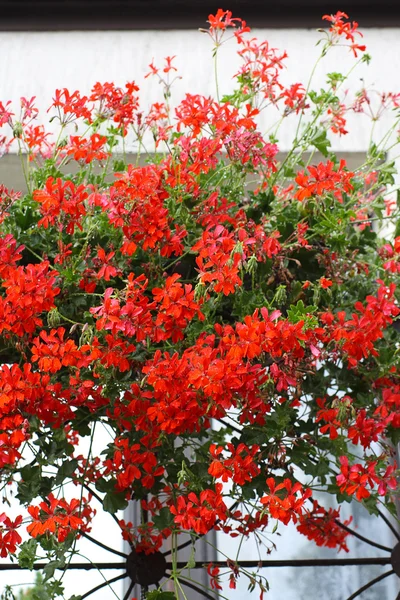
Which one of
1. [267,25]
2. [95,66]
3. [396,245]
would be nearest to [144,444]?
[396,245]

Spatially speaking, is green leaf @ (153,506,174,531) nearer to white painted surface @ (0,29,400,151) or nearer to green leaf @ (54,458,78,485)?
green leaf @ (54,458,78,485)

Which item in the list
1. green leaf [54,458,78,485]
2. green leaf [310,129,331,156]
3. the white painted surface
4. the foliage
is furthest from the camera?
the white painted surface

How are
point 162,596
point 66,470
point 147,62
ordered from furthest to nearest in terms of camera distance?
point 147,62
point 66,470
point 162,596

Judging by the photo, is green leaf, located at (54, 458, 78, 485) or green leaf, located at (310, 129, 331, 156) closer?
green leaf, located at (54, 458, 78, 485)

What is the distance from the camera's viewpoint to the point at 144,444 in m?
1.33

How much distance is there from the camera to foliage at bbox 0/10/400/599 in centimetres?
124

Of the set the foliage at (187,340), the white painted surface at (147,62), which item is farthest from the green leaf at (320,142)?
the white painted surface at (147,62)

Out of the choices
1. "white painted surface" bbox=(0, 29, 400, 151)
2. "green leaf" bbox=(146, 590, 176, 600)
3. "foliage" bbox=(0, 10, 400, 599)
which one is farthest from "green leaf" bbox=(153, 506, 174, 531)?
"white painted surface" bbox=(0, 29, 400, 151)

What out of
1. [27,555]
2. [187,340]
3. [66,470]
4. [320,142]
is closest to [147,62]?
[320,142]

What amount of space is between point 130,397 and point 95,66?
1.50 metres

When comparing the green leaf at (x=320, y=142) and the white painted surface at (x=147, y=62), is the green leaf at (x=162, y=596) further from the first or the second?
the white painted surface at (x=147, y=62)

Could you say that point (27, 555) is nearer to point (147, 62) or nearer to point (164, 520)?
point (164, 520)

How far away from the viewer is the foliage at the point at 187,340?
1.24 m

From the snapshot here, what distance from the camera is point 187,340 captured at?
4.50 ft
